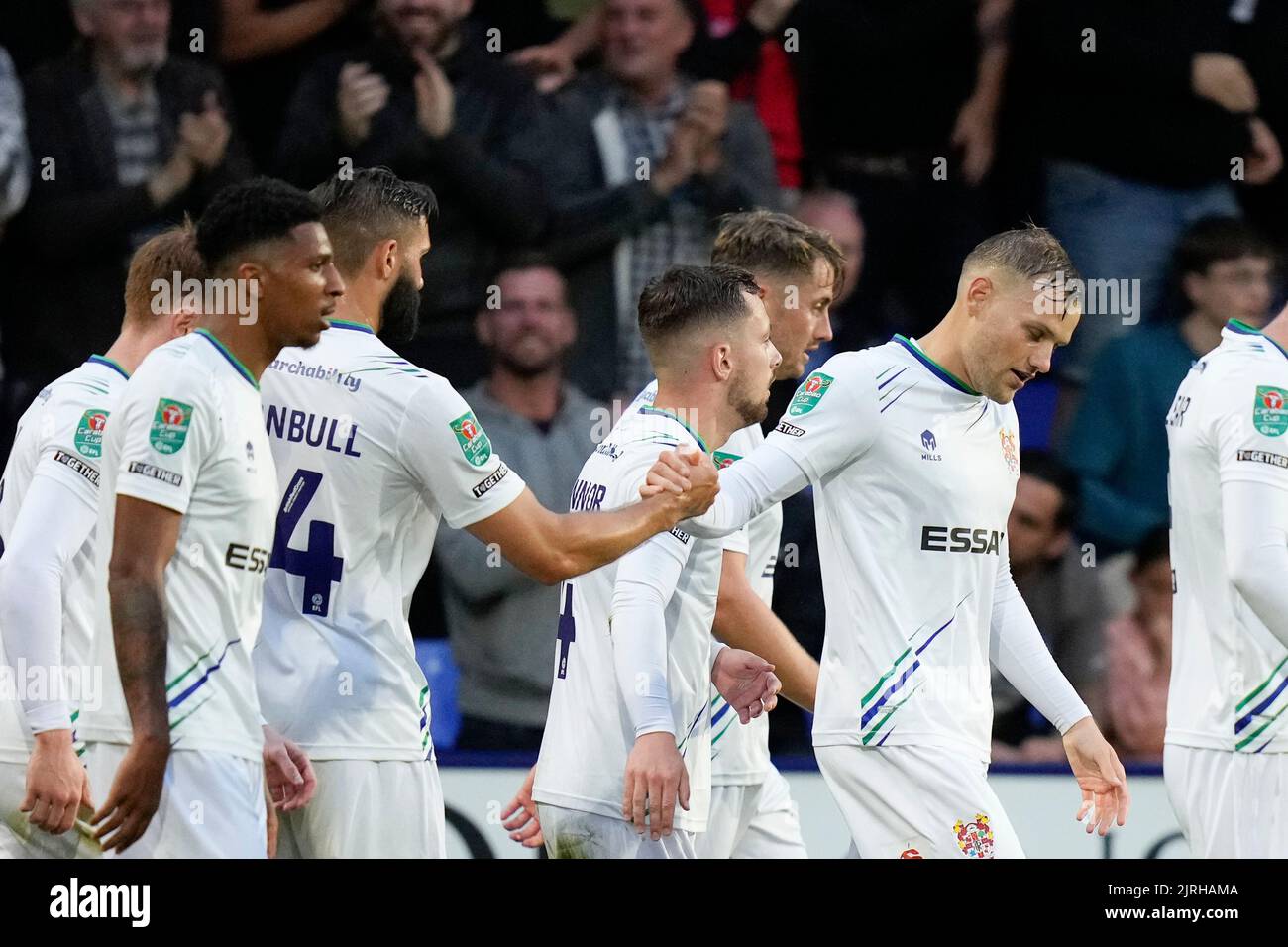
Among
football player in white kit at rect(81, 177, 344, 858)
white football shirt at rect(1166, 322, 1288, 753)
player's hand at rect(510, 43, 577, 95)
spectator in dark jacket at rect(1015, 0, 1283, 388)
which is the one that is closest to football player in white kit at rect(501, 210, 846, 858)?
white football shirt at rect(1166, 322, 1288, 753)

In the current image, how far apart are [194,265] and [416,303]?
0.56 m

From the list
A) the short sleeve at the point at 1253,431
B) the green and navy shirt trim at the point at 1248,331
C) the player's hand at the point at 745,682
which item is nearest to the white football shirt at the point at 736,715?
the player's hand at the point at 745,682

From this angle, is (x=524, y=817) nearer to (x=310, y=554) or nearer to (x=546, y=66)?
(x=310, y=554)

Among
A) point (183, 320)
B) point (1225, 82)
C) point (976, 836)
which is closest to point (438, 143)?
point (183, 320)

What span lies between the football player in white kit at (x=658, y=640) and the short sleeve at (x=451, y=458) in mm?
333

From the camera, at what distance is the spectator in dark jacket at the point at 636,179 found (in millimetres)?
7711

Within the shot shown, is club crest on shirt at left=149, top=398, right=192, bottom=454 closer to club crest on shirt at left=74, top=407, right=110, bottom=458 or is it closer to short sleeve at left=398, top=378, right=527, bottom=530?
short sleeve at left=398, top=378, right=527, bottom=530

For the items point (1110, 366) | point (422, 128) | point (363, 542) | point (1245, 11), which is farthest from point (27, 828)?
point (1245, 11)

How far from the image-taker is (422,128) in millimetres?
7707

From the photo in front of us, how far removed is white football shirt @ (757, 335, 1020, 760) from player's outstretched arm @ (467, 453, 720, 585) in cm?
38

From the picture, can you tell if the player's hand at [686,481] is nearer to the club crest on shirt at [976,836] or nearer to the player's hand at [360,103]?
the club crest on shirt at [976,836]

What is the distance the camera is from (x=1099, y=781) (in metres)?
4.61

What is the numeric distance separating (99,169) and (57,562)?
142 inches

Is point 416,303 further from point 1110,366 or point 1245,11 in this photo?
point 1245,11
